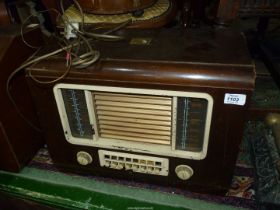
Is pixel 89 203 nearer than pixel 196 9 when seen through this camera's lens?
Yes

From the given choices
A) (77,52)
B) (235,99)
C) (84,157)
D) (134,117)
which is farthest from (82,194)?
(235,99)

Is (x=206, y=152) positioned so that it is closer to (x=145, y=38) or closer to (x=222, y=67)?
(x=222, y=67)

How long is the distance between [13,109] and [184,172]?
0.65 meters

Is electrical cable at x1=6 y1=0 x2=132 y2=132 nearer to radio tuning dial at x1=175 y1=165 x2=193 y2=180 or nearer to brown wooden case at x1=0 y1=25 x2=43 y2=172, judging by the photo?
brown wooden case at x1=0 y1=25 x2=43 y2=172

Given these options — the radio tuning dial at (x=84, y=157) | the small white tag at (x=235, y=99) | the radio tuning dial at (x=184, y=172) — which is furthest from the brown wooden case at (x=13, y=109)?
the small white tag at (x=235, y=99)

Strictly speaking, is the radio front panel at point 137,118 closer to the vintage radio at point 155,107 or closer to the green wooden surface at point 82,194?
the vintage radio at point 155,107

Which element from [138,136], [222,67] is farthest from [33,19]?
[222,67]

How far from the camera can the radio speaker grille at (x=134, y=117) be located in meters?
0.81

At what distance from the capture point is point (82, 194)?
993 mm

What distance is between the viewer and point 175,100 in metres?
0.75

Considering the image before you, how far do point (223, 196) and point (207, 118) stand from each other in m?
0.35

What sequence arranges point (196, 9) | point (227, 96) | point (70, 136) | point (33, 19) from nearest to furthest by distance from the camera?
point (227, 96)
point (70, 136)
point (33, 19)
point (196, 9)

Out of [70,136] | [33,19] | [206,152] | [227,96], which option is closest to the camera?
[227,96]

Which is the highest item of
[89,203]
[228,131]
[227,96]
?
[227,96]
